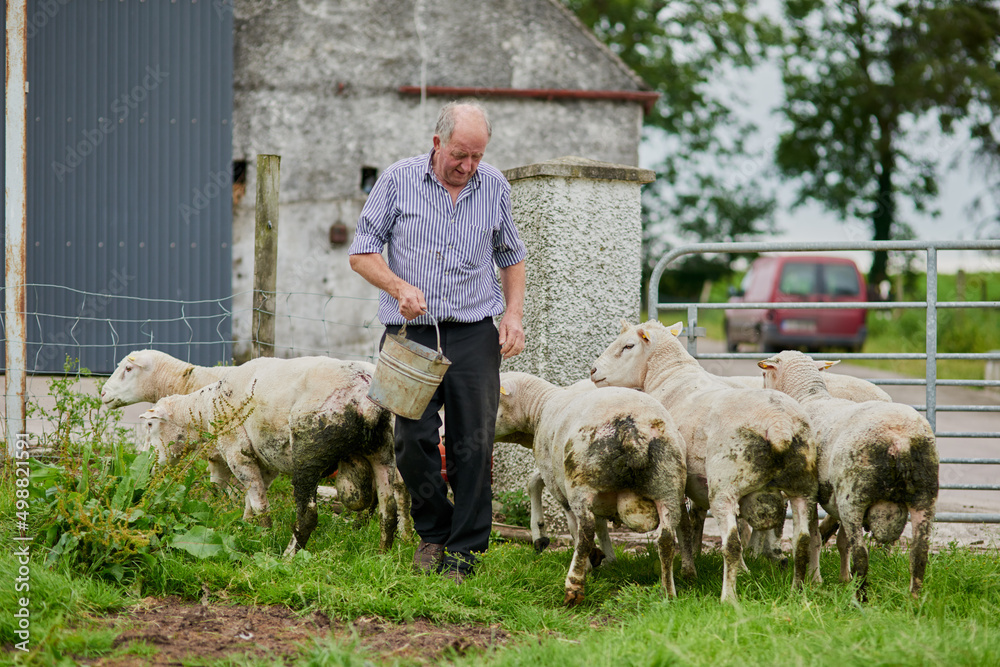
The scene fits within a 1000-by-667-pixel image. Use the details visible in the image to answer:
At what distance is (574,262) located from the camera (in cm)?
620

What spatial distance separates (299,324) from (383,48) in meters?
4.09

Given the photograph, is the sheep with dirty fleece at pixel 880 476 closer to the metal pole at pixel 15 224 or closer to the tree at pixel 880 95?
the metal pole at pixel 15 224

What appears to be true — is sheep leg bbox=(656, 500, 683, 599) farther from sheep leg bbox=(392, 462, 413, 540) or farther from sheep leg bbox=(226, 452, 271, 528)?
sheep leg bbox=(226, 452, 271, 528)

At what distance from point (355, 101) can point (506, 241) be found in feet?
29.5

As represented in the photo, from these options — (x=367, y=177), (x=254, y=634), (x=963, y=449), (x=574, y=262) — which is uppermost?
(x=367, y=177)

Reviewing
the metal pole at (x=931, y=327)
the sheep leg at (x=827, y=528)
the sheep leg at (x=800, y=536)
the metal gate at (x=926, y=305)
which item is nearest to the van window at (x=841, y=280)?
the metal gate at (x=926, y=305)

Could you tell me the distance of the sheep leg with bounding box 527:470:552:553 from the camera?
544 cm

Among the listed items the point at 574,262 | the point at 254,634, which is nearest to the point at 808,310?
the point at 574,262

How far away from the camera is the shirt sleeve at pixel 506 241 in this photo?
4.98m

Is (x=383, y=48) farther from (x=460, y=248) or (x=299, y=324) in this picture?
(x=460, y=248)

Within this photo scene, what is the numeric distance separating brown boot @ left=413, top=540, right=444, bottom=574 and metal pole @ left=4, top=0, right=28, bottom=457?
302 cm

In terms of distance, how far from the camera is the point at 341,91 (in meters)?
13.2

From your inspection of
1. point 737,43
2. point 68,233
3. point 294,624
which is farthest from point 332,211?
point 737,43

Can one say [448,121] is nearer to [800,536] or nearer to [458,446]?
[458,446]
